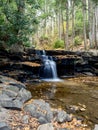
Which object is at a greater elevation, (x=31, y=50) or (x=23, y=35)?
(x=23, y=35)

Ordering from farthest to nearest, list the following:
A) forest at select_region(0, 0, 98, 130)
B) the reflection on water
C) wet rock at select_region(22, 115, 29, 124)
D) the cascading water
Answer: the cascading water
the reflection on water
forest at select_region(0, 0, 98, 130)
wet rock at select_region(22, 115, 29, 124)

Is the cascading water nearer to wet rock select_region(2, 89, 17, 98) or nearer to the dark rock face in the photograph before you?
the dark rock face

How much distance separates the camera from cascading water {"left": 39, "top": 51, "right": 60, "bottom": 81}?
643 inches

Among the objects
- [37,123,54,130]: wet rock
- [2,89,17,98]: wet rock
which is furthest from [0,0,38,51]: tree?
[37,123,54,130]: wet rock

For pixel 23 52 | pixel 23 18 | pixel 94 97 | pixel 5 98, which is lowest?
pixel 94 97

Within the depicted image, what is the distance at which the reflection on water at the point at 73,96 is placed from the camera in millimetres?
8552

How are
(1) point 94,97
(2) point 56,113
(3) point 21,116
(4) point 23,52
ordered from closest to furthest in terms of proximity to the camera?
(3) point 21,116
(2) point 56,113
(1) point 94,97
(4) point 23,52

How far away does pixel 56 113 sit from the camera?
7.74m

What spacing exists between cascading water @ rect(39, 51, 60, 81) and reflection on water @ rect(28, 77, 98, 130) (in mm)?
2672

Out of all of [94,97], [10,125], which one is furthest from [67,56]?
[10,125]

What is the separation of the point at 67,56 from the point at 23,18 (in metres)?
5.47

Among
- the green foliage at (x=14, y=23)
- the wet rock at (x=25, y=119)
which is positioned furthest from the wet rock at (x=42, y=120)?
the green foliage at (x=14, y=23)

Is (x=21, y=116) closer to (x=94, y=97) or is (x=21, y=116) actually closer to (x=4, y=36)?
(x=94, y=97)

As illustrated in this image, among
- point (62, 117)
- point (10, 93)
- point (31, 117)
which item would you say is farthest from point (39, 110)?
point (10, 93)
